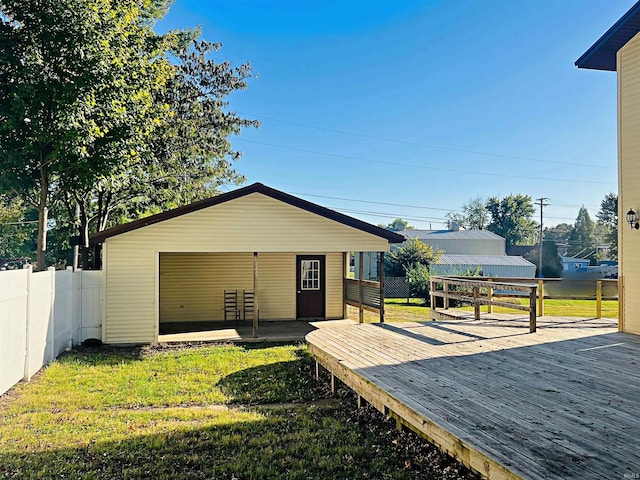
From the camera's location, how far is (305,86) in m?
24.8

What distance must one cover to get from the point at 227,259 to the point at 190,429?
29.2ft

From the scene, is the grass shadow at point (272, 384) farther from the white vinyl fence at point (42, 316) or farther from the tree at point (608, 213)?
the tree at point (608, 213)

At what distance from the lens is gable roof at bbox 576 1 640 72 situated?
7664 millimetres

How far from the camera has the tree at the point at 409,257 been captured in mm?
26344

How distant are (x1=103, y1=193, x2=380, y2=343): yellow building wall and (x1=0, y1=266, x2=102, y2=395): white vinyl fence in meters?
0.37

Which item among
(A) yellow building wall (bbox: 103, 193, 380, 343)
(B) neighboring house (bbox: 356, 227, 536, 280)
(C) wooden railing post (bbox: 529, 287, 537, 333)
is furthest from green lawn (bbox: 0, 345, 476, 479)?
(B) neighboring house (bbox: 356, 227, 536, 280)

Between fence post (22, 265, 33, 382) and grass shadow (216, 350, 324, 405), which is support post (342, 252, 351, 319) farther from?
fence post (22, 265, 33, 382)

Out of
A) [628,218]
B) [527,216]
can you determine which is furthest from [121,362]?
[527,216]

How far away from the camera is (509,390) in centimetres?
449

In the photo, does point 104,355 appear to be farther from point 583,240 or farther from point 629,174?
point 583,240

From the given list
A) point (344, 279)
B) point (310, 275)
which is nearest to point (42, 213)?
point (310, 275)

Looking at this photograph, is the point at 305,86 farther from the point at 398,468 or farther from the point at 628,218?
the point at 398,468

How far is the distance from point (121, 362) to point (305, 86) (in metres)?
Answer: 19.9

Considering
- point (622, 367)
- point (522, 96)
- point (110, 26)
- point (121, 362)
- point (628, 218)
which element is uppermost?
point (522, 96)
